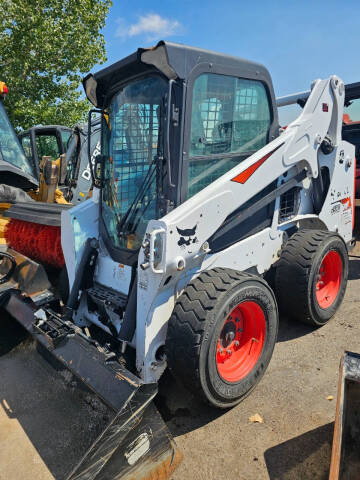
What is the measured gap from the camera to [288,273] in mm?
3250

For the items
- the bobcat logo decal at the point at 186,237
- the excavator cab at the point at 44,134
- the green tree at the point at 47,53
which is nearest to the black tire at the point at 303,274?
the bobcat logo decal at the point at 186,237

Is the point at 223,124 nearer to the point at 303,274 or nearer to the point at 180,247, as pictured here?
the point at 180,247

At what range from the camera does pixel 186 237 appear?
92.4 inches

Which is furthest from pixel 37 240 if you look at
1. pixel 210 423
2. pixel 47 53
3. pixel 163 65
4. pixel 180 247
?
pixel 47 53

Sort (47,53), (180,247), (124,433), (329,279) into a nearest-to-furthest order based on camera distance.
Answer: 1. (124,433)
2. (180,247)
3. (329,279)
4. (47,53)

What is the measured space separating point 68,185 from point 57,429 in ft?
19.6

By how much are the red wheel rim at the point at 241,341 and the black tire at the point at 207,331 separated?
0.07 metres

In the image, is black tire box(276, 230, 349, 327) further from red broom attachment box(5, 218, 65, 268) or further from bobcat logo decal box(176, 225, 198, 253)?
red broom attachment box(5, 218, 65, 268)

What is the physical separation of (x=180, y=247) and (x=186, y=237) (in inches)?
3.1

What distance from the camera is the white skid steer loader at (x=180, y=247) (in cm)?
220

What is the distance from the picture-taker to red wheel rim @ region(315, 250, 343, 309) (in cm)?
364

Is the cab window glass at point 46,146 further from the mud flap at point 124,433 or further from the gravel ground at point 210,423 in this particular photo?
the mud flap at point 124,433

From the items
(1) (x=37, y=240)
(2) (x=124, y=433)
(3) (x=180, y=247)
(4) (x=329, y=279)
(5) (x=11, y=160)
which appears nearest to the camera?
(2) (x=124, y=433)

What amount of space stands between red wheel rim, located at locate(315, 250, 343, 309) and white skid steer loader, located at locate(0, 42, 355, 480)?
1.2 inches
